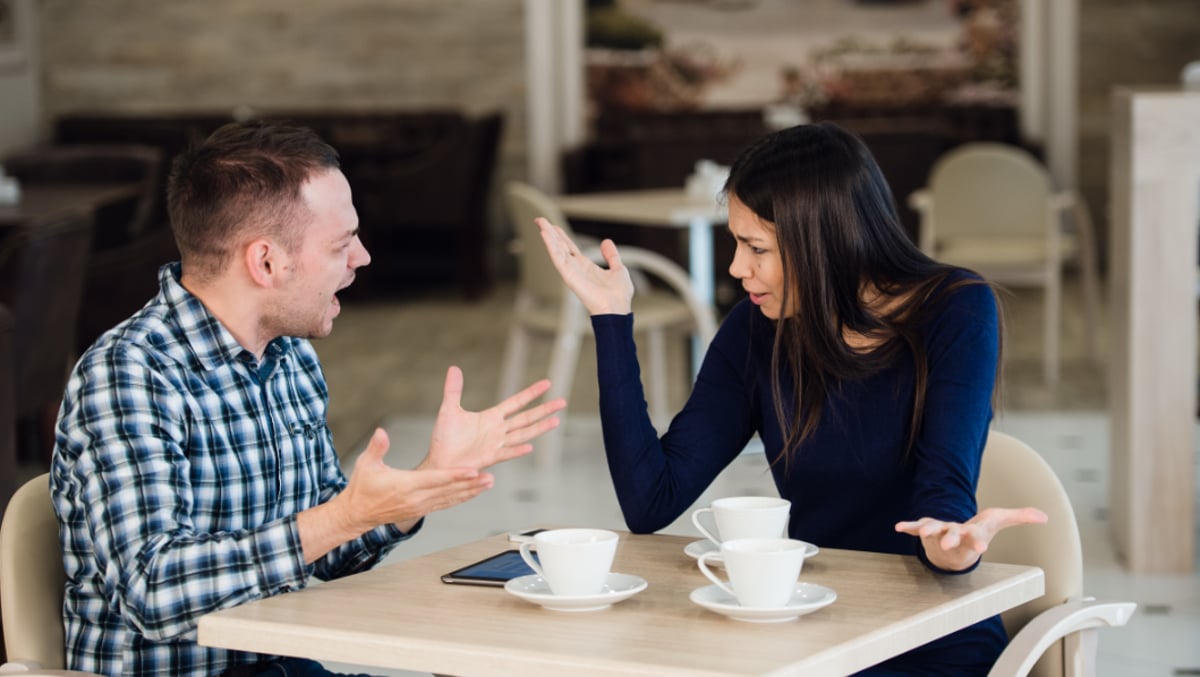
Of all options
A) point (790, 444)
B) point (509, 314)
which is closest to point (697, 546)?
point (790, 444)

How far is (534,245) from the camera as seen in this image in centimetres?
476

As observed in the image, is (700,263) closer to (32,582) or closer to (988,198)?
(988,198)

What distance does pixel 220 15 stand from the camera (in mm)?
9773

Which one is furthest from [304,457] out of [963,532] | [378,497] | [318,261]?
[963,532]

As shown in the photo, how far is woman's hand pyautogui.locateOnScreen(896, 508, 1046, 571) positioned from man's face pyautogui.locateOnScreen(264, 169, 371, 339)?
2.24 ft

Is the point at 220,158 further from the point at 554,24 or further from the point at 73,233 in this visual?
the point at 554,24

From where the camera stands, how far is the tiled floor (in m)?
3.19

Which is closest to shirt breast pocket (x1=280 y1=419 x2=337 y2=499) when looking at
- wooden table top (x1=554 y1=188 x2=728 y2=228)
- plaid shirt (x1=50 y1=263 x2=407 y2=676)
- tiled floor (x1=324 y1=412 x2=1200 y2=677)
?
plaid shirt (x1=50 y1=263 x2=407 y2=676)

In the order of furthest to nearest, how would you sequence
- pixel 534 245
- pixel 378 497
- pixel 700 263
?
pixel 700 263 → pixel 534 245 → pixel 378 497

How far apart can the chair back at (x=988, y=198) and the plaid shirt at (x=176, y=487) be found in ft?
15.0

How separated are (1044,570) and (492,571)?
0.68 meters

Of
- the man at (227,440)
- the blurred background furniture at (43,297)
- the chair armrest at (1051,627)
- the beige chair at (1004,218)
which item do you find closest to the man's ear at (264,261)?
the man at (227,440)

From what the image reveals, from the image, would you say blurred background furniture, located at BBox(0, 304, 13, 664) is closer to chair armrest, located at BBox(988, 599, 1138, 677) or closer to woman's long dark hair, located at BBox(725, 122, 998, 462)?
woman's long dark hair, located at BBox(725, 122, 998, 462)

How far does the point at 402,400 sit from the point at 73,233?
219 centimetres
